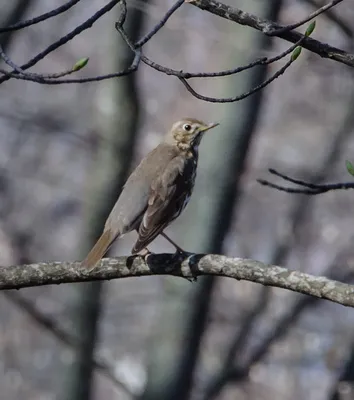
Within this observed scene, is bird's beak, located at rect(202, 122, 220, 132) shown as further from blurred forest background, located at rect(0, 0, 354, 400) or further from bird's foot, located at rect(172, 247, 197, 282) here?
bird's foot, located at rect(172, 247, 197, 282)

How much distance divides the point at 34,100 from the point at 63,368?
1077 cm

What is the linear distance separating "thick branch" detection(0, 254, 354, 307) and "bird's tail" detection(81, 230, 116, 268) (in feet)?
0.12

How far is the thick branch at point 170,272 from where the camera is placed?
4102 mm

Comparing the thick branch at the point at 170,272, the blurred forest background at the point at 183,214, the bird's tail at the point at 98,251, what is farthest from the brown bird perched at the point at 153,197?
the blurred forest background at the point at 183,214

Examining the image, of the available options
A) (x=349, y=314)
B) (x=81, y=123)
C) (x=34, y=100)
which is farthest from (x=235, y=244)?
(x=34, y=100)

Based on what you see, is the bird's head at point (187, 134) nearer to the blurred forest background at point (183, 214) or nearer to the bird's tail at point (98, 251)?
the bird's tail at point (98, 251)

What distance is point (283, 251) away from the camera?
11.3m

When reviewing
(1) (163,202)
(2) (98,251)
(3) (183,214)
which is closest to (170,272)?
(2) (98,251)

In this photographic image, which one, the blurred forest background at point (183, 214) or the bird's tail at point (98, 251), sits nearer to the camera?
the bird's tail at point (98, 251)

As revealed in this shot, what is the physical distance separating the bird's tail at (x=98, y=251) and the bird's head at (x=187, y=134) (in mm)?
1256

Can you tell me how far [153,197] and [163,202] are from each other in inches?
3.2

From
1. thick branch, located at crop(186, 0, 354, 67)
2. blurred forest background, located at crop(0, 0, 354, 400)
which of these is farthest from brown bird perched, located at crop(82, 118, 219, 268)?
blurred forest background, located at crop(0, 0, 354, 400)

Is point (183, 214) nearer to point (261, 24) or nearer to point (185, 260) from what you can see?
point (185, 260)

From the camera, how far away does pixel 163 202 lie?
5.75m
